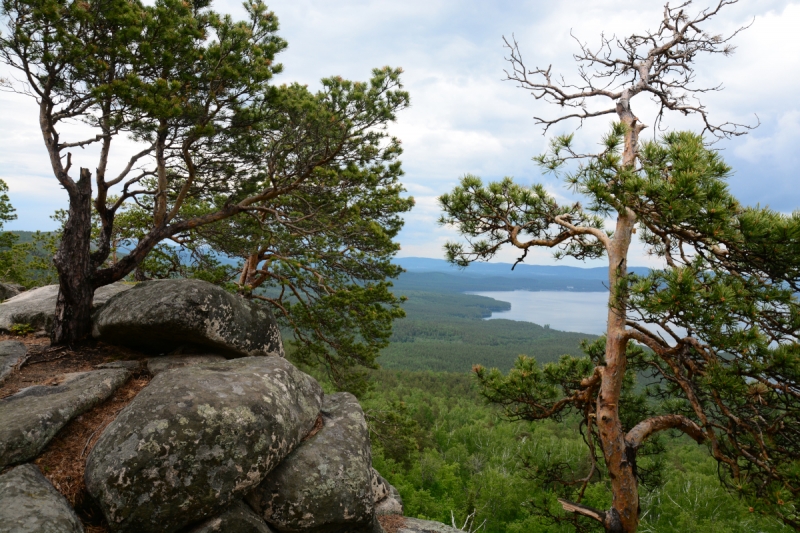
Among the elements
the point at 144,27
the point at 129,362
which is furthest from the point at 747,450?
the point at 144,27

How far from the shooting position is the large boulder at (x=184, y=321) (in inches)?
255

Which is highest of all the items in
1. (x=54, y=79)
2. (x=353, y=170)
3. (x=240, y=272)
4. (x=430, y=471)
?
(x=54, y=79)

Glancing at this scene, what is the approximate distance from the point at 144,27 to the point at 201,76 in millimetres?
1040

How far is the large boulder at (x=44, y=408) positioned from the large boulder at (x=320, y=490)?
2384 mm

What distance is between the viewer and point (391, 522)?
654 cm

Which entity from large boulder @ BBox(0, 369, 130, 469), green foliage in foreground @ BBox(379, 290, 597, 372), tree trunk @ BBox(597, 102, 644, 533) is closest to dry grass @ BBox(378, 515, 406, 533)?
tree trunk @ BBox(597, 102, 644, 533)

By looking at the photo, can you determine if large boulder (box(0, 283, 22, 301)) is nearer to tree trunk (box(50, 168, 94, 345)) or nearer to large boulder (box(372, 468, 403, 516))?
tree trunk (box(50, 168, 94, 345))

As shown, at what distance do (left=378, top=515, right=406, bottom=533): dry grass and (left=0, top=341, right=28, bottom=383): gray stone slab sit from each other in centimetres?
591

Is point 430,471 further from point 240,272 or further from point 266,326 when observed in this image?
point 266,326

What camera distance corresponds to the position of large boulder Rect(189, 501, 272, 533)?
169 inches

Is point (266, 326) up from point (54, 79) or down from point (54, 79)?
down

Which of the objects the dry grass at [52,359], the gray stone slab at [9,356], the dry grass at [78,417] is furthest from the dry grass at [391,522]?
the gray stone slab at [9,356]

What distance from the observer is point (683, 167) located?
156 inches

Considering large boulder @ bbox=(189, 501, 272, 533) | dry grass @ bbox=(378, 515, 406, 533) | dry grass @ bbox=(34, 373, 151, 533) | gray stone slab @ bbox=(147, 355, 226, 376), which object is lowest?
dry grass @ bbox=(378, 515, 406, 533)
